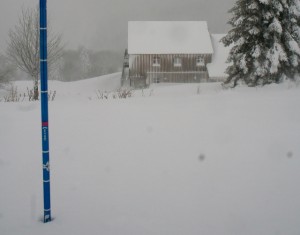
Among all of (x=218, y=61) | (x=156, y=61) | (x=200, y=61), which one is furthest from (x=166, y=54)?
(x=218, y=61)

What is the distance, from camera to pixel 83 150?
634cm

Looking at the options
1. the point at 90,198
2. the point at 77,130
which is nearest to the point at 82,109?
the point at 77,130

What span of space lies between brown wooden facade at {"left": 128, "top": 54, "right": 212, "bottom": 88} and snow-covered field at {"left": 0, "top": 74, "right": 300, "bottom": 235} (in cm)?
3094

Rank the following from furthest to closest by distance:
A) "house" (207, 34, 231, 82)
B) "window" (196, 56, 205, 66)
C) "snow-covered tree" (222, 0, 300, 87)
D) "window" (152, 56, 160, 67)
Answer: "window" (196, 56, 205, 66), "window" (152, 56, 160, 67), "house" (207, 34, 231, 82), "snow-covered tree" (222, 0, 300, 87)

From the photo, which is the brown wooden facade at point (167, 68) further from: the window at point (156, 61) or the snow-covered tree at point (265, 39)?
the snow-covered tree at point (265, 39)

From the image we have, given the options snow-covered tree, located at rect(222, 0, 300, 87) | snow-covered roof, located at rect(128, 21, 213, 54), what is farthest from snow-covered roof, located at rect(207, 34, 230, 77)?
snow-covered tree, located at rect(222, 0, 300, 87)

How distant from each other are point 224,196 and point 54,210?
2.41 m

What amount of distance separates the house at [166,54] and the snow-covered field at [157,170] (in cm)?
3090

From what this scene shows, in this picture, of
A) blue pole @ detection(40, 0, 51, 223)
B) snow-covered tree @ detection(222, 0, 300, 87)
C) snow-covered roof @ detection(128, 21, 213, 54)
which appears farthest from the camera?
snow-covered roof @ detection(128, 21, 213, 54)

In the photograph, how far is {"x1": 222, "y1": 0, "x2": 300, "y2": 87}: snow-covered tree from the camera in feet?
56.6

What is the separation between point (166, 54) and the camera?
129ft

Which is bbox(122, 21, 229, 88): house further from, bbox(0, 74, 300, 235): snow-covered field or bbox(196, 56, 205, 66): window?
bbox(0, 74, 300, 235): snow-covered field

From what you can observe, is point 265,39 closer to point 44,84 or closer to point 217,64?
point 44,84

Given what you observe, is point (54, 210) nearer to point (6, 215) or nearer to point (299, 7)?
point (6, 215)
